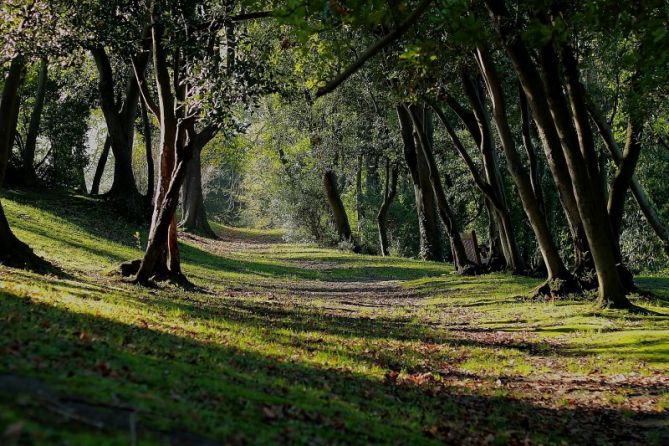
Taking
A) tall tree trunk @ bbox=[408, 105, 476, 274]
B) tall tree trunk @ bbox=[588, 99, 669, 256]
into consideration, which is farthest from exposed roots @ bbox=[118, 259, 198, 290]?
tall tree trunk @ bbox=[408, 105, 476, 274]

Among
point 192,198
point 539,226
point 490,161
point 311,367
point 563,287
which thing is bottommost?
point 311,367

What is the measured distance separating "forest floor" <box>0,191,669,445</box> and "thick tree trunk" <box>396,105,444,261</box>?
1343 centimetres

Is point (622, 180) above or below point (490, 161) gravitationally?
below

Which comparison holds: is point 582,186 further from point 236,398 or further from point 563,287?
point 236,398

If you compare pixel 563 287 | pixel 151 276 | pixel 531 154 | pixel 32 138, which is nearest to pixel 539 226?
pixel 563 287

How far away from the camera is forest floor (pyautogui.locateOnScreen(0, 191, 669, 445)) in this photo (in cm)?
476

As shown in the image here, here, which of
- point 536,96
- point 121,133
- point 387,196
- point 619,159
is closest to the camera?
point 536,96

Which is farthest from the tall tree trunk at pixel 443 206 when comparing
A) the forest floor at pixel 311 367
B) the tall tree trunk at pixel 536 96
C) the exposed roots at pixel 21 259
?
the exposed roots at pixel 21 259

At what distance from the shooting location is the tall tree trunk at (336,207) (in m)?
46.8

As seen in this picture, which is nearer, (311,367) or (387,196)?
(311,367)

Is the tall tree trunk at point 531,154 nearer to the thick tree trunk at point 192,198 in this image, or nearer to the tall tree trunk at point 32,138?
the tall tree trunk at point 32,138

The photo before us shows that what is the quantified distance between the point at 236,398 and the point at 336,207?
41.3 metres

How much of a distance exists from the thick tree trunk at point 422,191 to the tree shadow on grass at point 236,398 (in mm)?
23171

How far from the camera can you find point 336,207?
1863 inches
